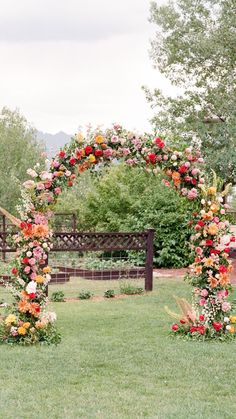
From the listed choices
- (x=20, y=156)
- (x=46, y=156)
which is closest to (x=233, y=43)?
Result: (x=46, y=156)

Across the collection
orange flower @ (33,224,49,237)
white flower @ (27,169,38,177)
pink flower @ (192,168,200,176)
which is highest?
pink flower @ (192,168,200,176)

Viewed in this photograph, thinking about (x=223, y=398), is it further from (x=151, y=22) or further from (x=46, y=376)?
(x=151, y=22)

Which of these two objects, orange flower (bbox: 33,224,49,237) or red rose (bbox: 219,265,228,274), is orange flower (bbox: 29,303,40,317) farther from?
red rose (bbox: 219,265,228,274)

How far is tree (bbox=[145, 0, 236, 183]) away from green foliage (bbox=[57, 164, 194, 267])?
1.66 meters

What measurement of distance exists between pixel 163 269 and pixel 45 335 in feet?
37.9

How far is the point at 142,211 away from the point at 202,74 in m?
4.85

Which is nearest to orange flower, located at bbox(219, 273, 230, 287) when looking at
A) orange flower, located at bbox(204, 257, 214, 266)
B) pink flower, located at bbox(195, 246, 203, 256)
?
orange flower, located at bbox(204, 257, 214, 266)

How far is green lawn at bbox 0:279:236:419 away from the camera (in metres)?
6.93

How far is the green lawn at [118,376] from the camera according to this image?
693cm

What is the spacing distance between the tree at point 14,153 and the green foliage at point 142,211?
40.6 feet

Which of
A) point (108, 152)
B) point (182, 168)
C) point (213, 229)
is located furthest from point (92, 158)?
point (213, 229)

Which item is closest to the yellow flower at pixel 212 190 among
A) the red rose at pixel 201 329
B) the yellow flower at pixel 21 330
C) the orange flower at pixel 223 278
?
the orange flower at pixel 223 278

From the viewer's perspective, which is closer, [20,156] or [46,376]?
[46,376]

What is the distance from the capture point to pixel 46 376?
26.8 ft
